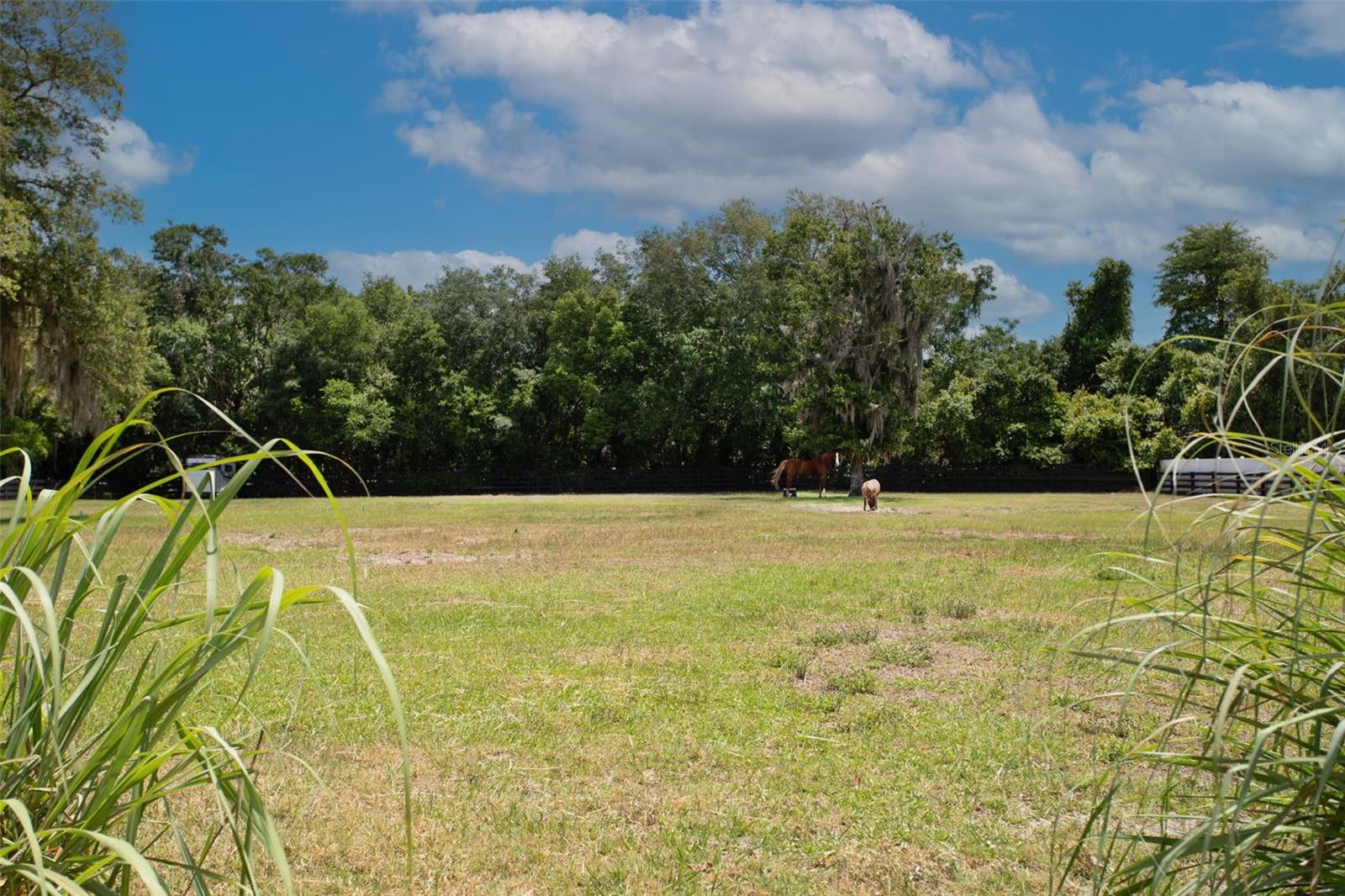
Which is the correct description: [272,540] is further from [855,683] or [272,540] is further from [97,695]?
[97,695]

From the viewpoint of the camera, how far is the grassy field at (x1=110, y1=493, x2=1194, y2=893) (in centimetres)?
321

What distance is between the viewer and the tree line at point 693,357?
31.4 metres

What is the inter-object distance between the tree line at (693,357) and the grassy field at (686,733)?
21737 millimetres

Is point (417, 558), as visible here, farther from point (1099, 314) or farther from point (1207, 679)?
point (1099, 314)

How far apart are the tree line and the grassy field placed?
71.3 ft

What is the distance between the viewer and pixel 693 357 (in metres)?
40.8

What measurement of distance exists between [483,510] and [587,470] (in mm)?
18365

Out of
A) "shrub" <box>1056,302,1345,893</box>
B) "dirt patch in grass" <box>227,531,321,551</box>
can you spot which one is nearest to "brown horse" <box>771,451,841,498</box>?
"dirt patch in grass" <box>227,531,321,551</box>

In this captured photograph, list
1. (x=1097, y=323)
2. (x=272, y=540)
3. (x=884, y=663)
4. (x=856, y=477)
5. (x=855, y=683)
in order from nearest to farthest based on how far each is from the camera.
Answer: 1. (x=855, y=683)
2. (x=884, y=663)
3. (x=272, y=540)
4. (x=856, y=477)
5. (x=1097, y=323)

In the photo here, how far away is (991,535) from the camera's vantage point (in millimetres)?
15906

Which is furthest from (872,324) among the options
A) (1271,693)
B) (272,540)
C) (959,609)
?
(1271,693)

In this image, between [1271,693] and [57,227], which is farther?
[57,227]

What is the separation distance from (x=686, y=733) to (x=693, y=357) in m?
36.6

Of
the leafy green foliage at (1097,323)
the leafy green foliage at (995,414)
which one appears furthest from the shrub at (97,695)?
the leafy green foliage at (1097,323)
